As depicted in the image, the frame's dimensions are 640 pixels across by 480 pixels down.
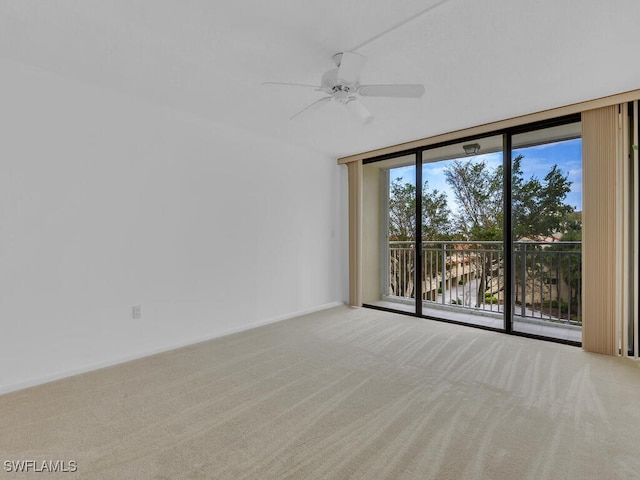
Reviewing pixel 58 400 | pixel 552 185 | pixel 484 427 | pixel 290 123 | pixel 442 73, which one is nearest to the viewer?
pixel 484 427

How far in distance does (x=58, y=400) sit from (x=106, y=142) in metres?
1.99

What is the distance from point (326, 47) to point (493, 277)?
151 inches

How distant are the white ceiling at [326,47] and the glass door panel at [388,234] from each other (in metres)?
2.21

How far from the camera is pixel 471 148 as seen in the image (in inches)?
164

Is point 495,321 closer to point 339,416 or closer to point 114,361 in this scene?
point 339,416

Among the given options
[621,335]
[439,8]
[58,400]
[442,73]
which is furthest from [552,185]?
[58,400]

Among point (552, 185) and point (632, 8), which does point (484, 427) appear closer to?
point (632, 8)

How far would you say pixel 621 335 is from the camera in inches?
114

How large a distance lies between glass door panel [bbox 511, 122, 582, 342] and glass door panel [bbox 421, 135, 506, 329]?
0.33 m

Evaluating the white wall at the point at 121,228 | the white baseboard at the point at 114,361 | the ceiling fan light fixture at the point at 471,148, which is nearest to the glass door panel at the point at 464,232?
the ceiling fan light fixture at the point at 471,148

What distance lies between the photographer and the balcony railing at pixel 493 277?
12.6 ft

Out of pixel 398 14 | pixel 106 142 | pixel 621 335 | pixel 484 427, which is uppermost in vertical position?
pixel 398 14

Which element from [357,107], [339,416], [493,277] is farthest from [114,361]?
[493,277]

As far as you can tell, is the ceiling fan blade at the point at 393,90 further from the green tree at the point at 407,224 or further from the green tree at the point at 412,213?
the green tree at the point at 407,224
